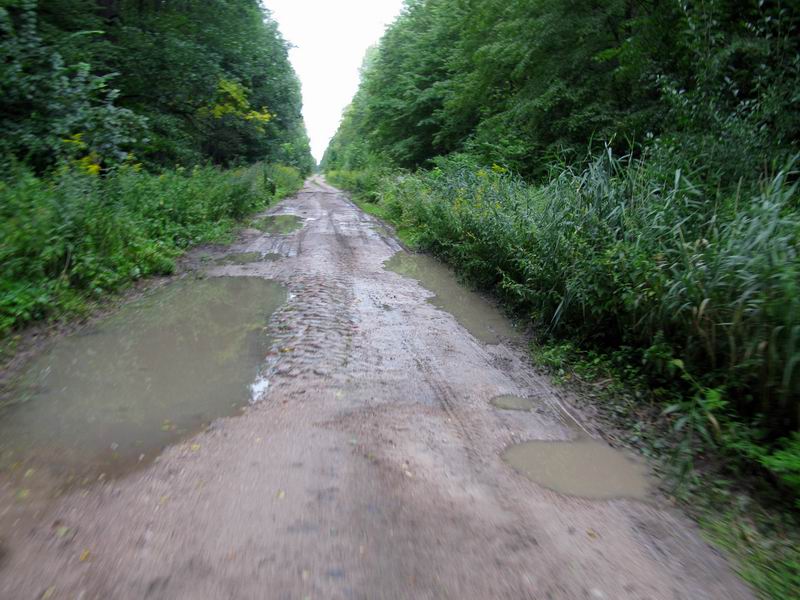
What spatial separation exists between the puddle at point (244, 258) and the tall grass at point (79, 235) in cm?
85

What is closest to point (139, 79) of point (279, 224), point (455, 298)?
point (279, 224)

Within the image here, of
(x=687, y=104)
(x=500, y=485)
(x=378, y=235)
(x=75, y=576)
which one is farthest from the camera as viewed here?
(x=378, y=235)

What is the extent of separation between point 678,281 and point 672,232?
706 millimetres

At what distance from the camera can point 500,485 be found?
3154mm

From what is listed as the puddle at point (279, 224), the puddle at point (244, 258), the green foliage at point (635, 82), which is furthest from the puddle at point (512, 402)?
the puddle at point (279, 224)

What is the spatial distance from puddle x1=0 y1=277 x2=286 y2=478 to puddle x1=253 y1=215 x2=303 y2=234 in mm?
7083

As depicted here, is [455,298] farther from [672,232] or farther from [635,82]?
[635,82]

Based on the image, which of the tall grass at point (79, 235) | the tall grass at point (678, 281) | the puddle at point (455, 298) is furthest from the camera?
the puddle at point (455, 298)

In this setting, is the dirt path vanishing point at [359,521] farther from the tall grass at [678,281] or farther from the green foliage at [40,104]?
the green foliage at [40,104]

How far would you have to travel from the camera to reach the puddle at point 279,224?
13719 millimetres

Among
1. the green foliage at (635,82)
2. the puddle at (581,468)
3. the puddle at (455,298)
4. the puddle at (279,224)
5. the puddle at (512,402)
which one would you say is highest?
the green foliage at (635,82)

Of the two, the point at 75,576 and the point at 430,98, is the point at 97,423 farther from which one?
the point at 430,98

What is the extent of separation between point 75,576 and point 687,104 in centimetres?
752

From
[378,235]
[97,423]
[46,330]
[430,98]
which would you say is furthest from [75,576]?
[430,98]
